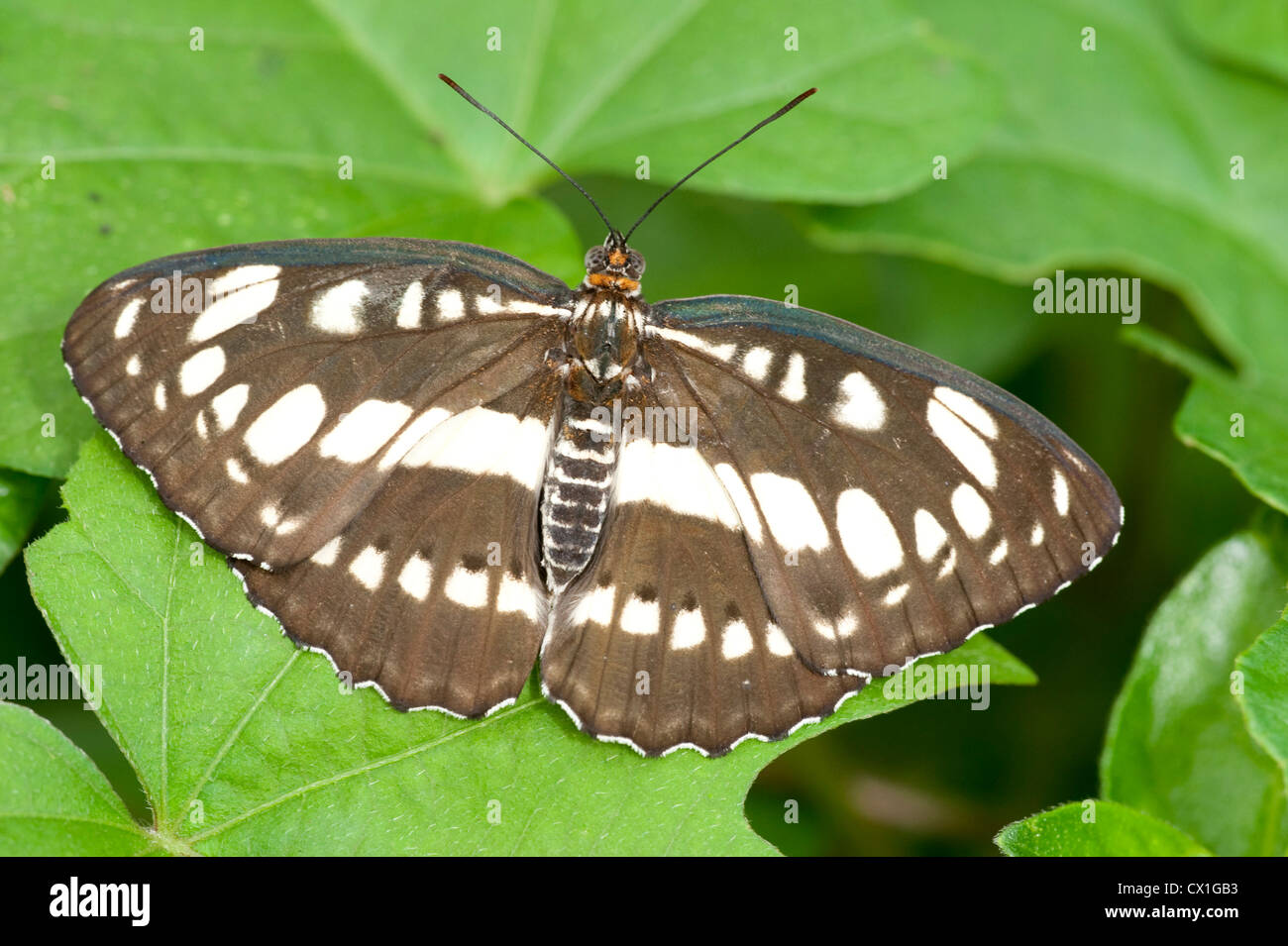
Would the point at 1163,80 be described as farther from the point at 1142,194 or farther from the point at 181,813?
the point at 181,813

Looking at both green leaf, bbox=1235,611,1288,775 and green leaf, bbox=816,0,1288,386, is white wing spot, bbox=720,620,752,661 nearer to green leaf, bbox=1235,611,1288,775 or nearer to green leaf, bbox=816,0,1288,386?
green leaf, bbox=1235,611,1288,775

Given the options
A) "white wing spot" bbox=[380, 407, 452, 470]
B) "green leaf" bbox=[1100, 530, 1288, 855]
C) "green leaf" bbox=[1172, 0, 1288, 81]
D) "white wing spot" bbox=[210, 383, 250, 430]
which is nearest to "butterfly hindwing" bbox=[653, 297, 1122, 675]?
"green leaf" bbox=[1100, 530, 1288, 855]

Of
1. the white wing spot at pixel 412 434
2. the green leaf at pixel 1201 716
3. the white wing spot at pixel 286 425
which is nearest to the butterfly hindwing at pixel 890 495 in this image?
the green leaf at pixel 1201 716

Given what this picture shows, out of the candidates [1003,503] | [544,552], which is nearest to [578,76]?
[544,552]

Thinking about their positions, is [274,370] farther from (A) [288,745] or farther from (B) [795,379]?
(B) [795,379]

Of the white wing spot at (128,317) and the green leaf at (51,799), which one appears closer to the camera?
the green leaf at (51,799)

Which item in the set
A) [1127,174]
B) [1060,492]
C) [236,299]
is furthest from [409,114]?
[1127,174]

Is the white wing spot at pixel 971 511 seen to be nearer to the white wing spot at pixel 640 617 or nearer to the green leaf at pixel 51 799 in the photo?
the white wing spot at pixel 640 617
